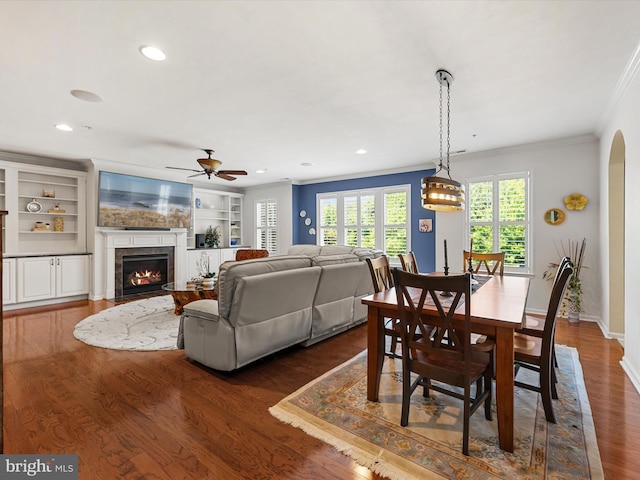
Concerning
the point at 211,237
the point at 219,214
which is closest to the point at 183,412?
the point at 211,237

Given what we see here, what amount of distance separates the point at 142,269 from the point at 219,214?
9.29ft

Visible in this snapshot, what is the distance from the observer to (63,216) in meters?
6.25

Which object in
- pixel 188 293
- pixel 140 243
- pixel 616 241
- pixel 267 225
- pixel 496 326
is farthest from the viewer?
pixel 267 225

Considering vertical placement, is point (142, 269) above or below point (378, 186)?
below

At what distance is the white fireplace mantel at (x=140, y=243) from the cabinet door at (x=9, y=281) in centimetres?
128

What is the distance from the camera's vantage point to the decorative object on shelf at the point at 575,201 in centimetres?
463

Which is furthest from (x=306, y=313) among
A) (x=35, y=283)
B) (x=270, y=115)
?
(x=35, y=283)

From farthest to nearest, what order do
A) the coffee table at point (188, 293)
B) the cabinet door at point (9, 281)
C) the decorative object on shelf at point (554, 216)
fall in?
1. the cabinet door at point (9, 281)
2. the decorative object on shelf at point (554, 216)
3. the coffee table at point (188, 293)

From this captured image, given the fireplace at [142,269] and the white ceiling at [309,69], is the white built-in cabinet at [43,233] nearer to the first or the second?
the fireplace at [142,269]

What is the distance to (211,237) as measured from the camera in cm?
854

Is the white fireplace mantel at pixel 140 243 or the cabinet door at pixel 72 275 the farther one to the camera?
the white fireplace mantel at pixel 140 243

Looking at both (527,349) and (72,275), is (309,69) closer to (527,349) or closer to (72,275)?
(527,349)
